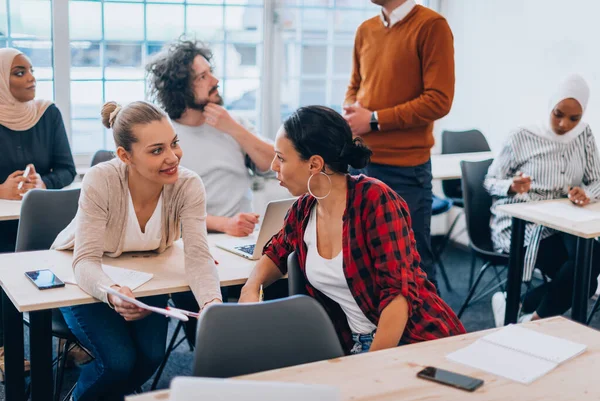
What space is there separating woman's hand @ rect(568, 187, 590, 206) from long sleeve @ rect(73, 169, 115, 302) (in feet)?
7.10

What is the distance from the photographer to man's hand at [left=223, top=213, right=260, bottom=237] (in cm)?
283

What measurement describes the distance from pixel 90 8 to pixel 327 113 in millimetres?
2578

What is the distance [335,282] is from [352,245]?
0.42ft

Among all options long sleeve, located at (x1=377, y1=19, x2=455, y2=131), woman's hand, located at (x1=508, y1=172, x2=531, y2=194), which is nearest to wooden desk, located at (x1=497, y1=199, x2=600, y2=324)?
woman's hand, located at (x1=508, y1=172, x2=531, y2=194)

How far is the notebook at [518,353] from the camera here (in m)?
1.59

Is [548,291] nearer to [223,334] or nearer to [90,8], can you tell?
[223,334]

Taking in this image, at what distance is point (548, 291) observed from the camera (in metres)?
3.47

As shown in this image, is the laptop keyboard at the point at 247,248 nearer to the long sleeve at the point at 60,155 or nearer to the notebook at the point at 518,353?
the notebook at the point at 518,353

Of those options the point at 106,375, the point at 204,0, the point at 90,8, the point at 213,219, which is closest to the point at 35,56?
Answer: the point at 90,8

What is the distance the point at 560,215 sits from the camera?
10.5 ft

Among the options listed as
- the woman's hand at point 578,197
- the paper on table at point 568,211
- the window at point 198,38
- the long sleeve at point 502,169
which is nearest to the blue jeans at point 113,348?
the window at point 198,38

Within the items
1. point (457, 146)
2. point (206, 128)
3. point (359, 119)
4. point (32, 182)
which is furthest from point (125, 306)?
point (457, 146)

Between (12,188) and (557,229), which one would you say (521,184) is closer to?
(557,229)

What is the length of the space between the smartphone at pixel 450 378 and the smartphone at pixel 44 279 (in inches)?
45.6
